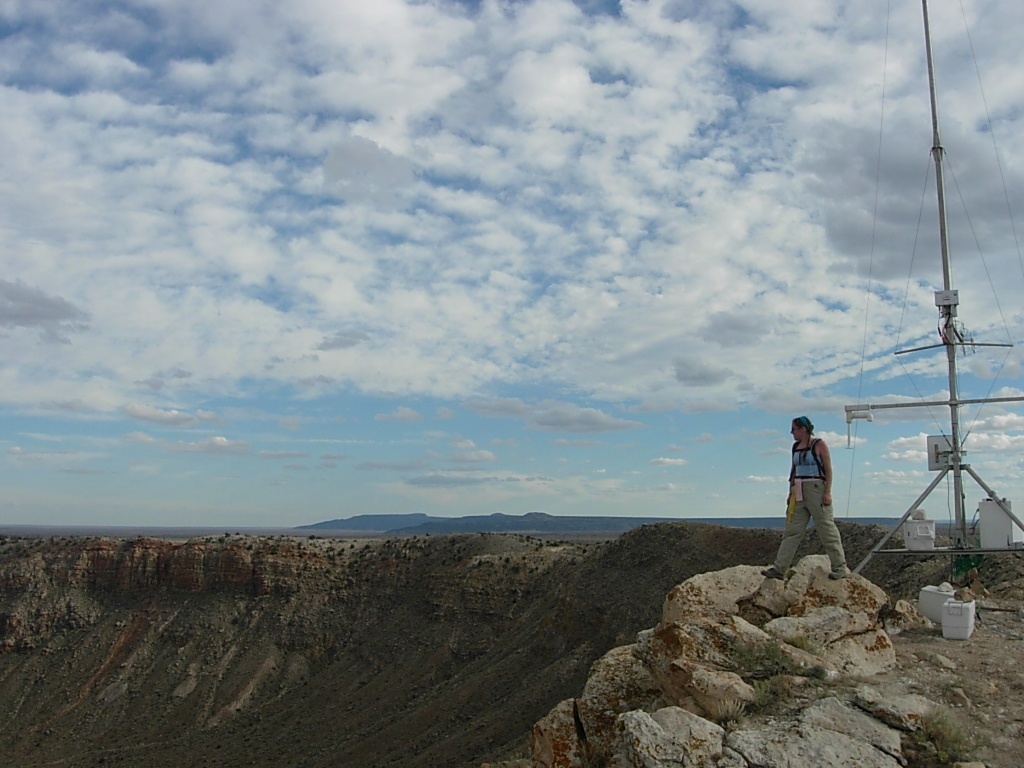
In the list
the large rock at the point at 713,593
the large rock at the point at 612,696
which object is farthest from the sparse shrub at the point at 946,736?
the large rock at the point at 713,593

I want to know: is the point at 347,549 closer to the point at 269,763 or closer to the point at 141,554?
the point at 141,554

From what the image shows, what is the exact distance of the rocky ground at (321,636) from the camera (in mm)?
36156

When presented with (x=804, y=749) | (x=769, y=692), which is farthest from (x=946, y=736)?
(x=769, y=692)

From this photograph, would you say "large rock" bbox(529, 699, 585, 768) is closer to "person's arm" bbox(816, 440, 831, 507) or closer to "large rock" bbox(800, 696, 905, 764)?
"large rock" bbox(800, 696, 905, 764)

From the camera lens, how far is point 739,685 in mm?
8305

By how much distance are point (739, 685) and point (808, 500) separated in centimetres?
407

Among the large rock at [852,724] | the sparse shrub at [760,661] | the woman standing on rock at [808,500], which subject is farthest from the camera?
the woman standing on rock at [808,500]

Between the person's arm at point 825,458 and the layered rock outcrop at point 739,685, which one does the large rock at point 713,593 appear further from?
the person's arm at point 825,458

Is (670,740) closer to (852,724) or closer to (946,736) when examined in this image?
(852,724)

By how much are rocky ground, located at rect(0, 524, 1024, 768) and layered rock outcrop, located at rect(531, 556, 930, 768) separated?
31.3 ft

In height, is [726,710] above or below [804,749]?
above

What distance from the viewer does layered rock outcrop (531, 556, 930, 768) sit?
7.36 meters

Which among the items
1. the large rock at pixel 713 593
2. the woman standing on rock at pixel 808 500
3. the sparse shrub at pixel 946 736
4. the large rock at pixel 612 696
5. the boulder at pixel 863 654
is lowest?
the large rock at pixel 612 696

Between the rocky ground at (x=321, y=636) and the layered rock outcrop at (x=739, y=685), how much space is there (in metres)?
9.55
